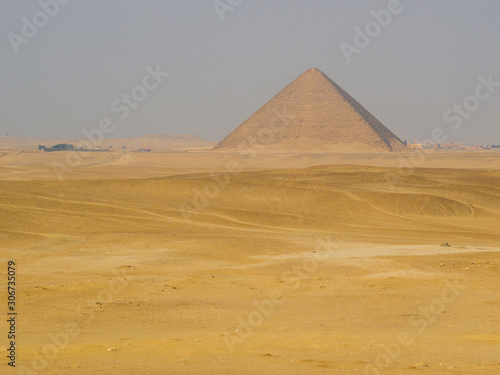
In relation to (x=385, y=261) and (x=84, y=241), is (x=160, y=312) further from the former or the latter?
(x=84, y=241)

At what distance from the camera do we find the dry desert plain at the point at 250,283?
7508mm

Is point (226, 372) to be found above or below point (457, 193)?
above

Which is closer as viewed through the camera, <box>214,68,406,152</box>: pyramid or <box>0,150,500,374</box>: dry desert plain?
<box>0,150,500,374</box>: dry desert plain

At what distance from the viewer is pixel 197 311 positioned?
10.6m

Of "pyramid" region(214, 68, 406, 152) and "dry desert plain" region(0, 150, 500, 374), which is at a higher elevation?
"pyramid" region(214, 68, 406, 152)

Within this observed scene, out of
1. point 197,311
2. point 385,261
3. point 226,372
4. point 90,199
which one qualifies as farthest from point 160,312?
point 90,199

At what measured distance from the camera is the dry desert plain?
751 centimetres

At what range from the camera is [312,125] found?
158m

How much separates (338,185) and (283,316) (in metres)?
26.6

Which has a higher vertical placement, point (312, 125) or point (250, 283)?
point (312, 125)

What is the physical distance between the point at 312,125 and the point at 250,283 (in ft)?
480

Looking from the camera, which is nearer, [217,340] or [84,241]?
[217,340]

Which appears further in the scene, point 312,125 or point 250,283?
point 312,125

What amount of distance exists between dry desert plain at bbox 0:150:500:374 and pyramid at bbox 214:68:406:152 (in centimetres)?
11834
